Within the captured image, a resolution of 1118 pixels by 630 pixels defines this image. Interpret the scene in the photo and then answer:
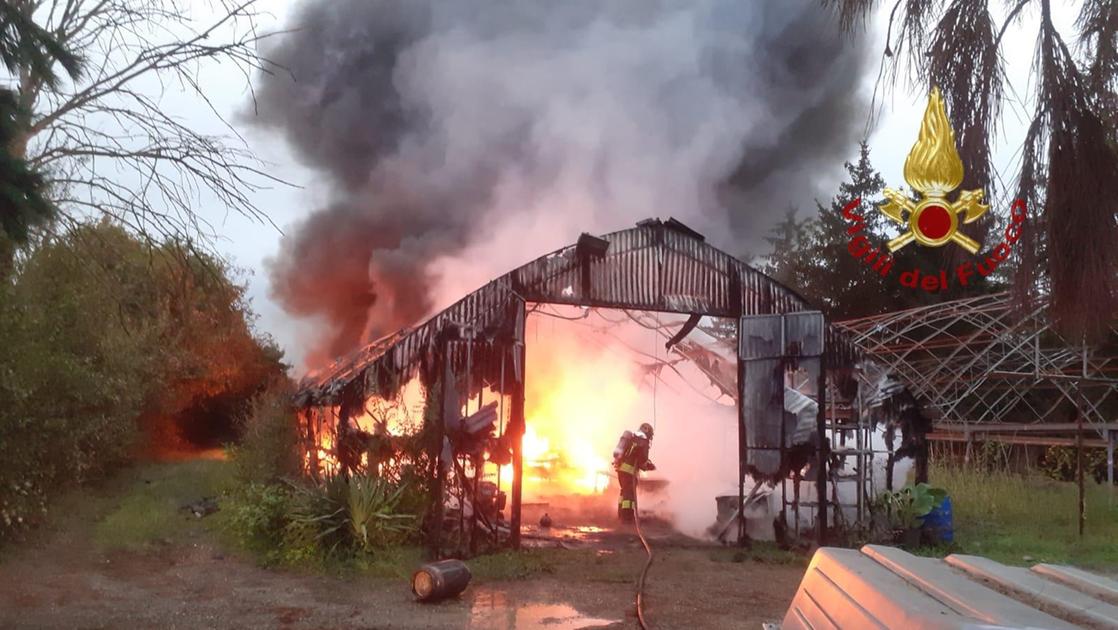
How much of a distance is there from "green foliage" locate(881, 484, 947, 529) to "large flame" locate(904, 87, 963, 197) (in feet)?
28.5

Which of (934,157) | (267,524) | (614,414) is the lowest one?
(267,524)

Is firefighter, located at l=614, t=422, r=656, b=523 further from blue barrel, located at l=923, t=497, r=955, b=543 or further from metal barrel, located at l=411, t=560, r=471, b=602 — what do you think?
metal barrel, located at l=411, t=560, r=471, b=602

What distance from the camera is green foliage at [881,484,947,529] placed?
13.3 meters

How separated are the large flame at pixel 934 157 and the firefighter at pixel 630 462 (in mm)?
9581

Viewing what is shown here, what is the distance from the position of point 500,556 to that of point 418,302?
9.37 m

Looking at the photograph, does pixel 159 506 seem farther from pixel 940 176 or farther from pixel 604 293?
pixel 940 176

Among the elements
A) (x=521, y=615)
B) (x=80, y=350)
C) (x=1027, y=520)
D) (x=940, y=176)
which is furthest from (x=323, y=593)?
(x=1027, y=520)

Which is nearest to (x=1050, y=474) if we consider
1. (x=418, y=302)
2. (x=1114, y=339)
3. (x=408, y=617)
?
(x=1114, y=339)

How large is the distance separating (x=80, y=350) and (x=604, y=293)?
8.13 m

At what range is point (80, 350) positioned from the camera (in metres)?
13.6

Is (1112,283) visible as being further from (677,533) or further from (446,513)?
(677,533)

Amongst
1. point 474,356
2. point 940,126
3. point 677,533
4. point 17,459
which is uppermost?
point 940,126

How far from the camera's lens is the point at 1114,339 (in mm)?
22469

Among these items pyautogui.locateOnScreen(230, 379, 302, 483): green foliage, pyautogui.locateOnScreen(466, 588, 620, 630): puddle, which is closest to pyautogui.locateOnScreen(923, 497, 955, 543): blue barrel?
pyautogui.locateOnScreen(466, 588, 620, 630): puddle
